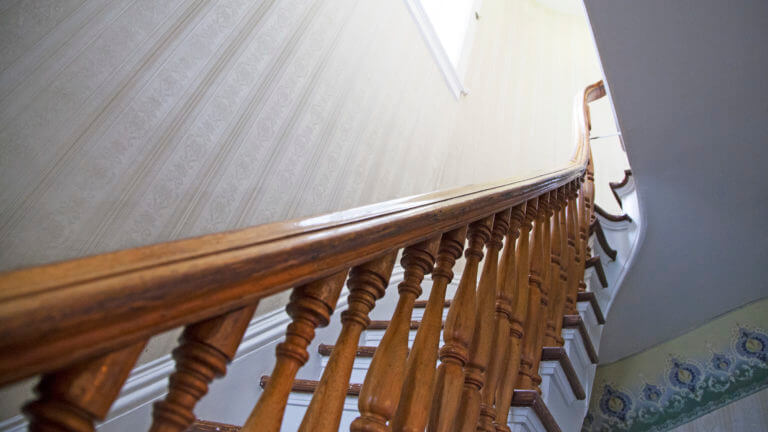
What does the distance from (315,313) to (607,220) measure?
2.75 metres

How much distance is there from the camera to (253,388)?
1.90 m

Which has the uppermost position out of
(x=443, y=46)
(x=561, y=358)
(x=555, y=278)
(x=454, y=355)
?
(x=443, y=46)

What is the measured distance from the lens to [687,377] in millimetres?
3184

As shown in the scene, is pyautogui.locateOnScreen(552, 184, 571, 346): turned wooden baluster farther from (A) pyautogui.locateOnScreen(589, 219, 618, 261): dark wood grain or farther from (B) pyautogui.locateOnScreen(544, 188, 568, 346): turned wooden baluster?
(A) pyautogui.locateOnScreen(589, 219, 618, 261): dark wood grain

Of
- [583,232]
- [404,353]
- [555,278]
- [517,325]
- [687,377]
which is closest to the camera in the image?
[404,353]

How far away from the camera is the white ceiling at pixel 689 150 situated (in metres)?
2.07

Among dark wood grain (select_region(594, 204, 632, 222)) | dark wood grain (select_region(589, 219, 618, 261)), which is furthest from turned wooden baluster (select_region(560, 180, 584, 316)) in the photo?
dark wood grain (select_region(594, 204, 632, 222))

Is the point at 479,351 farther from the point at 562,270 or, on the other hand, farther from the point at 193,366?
the point at 562,270

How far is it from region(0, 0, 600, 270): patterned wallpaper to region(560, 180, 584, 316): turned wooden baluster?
3.43ft

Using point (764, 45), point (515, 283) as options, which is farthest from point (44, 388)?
point (764, 45)

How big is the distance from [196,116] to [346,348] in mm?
1473

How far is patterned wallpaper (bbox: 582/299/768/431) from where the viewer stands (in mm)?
3023

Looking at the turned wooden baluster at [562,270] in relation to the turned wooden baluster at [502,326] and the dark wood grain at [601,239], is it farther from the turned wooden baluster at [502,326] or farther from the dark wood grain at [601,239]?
the dark wood grain at [601,239]

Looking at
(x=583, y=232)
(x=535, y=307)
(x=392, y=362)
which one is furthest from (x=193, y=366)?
(x=583, y=232)
